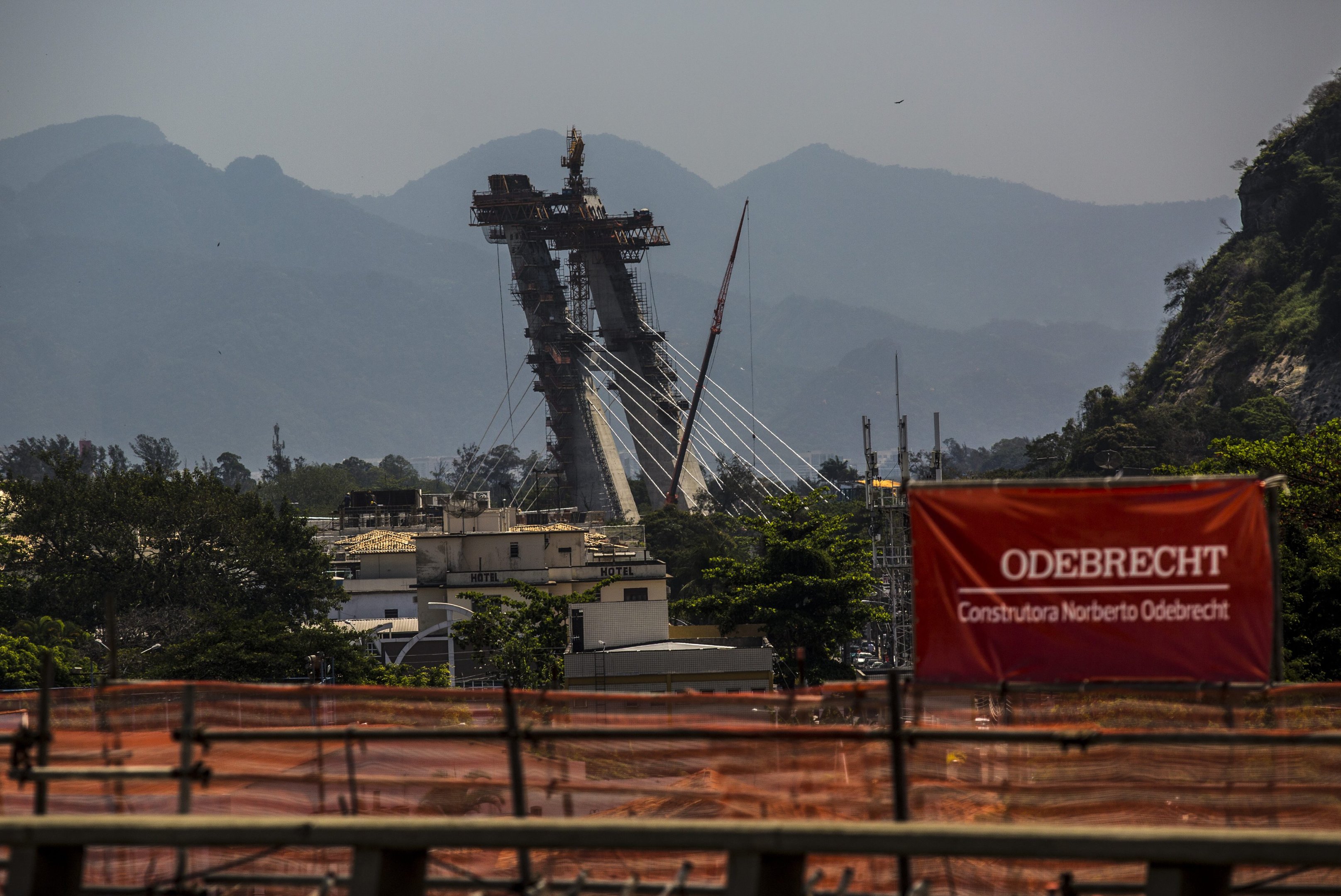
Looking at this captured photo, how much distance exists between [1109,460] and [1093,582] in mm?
126023

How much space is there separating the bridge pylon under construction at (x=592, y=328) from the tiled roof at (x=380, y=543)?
26.3m

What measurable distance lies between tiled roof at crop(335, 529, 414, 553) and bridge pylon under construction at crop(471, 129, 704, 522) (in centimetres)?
2631

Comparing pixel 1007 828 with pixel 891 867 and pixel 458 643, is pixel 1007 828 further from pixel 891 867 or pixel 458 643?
pixel 458 643

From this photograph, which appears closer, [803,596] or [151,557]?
[803,596]

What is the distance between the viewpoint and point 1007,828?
8.98 metres

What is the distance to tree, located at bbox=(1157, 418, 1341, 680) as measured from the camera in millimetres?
40219

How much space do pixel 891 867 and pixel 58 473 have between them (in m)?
88.6

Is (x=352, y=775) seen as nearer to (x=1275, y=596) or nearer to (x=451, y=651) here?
(x=1275, y=596)

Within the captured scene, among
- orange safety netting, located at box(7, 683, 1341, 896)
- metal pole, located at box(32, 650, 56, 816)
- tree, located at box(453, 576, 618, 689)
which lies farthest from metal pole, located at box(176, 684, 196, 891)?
tree, located at box(453, 576, 618, 689)

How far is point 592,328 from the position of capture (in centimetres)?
14075

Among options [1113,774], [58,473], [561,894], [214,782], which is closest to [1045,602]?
[1113,774]

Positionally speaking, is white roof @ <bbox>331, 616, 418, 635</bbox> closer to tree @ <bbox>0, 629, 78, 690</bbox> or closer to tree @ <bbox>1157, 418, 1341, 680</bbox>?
tree @ <bbox>0, 629, 78, 690</bbox>

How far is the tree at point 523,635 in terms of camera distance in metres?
54.7

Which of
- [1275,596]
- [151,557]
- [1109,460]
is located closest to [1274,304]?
[1109,460]
